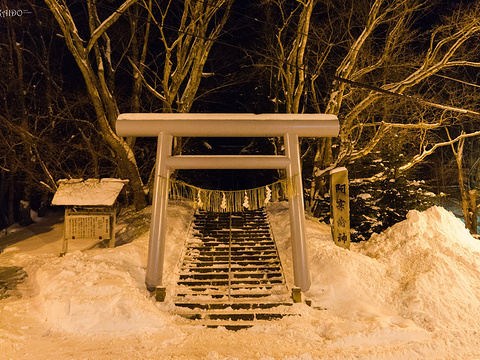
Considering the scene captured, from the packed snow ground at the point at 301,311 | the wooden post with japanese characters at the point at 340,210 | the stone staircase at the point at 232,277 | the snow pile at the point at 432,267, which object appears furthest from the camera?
the wooden post with japanese characters at the point at 340,210

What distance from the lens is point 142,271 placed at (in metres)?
10.1

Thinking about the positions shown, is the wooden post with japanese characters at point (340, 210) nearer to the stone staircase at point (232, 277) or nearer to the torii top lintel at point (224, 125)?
the stone staircase at point (232, 277)

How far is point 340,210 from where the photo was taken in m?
11.8

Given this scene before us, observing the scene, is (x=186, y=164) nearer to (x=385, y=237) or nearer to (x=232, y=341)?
(x=232, y=341)

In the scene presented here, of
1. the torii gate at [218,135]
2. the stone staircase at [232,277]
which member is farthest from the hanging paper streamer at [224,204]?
the torii gate at [218,135]

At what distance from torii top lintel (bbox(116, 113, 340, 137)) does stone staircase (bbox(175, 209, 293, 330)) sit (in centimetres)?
394

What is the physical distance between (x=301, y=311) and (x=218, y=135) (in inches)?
184

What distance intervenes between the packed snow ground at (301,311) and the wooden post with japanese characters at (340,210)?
1.67ft

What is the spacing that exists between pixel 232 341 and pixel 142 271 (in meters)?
3.95

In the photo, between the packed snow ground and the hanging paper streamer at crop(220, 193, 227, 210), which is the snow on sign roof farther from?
the hanging paper streamer at crop(220, 193, 227, 210)

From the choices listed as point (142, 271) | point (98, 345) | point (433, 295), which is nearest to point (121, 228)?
point (142, 271)

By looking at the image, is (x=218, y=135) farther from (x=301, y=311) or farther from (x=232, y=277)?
(x=301, y=311)

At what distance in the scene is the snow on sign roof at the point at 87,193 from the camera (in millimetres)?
11250

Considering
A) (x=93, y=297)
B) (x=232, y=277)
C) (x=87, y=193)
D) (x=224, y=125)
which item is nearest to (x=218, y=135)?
(x=224, y=125)
